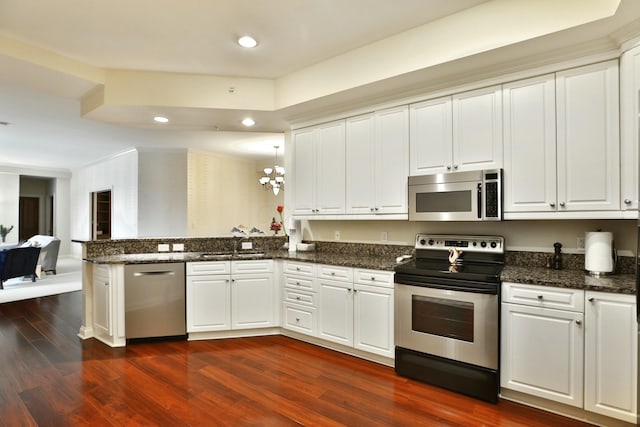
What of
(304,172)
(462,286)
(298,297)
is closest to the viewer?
(462,286)

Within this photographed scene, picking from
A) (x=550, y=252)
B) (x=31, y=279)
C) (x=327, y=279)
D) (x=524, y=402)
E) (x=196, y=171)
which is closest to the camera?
(x=524, y=402)

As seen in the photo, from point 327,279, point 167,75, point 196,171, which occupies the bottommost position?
point 327,279

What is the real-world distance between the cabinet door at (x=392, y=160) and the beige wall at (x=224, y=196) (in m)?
5.11

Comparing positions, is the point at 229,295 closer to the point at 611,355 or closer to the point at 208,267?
the point at 208,267

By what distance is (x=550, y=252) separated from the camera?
2742 millimetres

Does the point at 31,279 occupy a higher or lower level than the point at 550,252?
lower

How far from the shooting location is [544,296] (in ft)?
7.42

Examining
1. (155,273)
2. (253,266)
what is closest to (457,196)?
(253,266)

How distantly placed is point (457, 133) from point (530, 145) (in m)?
0.55

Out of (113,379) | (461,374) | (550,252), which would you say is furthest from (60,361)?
(550,252)

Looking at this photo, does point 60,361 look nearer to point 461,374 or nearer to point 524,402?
point 461,374

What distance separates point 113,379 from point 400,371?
2.34 m

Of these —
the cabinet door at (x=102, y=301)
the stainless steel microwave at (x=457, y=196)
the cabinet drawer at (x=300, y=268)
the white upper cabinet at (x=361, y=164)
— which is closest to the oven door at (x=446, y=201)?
the stainless steel microwave at (x=457, y=196)

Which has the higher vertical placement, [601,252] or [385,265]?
[601,252]
